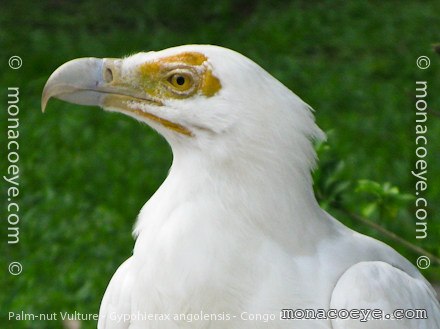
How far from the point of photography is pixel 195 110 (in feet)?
9.61

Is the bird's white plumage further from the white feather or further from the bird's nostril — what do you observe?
the bird's nostril

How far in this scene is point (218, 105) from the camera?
9.52ft

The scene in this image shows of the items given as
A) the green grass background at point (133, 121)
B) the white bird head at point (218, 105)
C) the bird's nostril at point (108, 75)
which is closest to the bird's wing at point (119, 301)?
the white bird head at point (218, 105)

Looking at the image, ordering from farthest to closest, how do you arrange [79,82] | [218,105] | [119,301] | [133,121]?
[133,121] → [119,301] → [79,82] → [218,105]

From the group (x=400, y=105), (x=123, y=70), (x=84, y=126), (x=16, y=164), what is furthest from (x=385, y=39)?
(x=123, y=70)

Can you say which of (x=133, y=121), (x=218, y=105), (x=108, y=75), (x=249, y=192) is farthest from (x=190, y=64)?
(x=133, y=121)

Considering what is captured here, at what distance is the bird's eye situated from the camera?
296 centimetres

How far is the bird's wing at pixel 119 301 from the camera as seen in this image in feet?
10.4

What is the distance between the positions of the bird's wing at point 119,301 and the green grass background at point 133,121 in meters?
1.60

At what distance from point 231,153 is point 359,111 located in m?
5.99

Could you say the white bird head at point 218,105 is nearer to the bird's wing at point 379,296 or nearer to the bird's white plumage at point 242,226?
the bird's white plumage at point 242,226

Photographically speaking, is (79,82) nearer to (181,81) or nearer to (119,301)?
(181,81)

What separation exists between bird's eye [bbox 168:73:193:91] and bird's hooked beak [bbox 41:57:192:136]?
97mm

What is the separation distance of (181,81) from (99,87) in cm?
30
